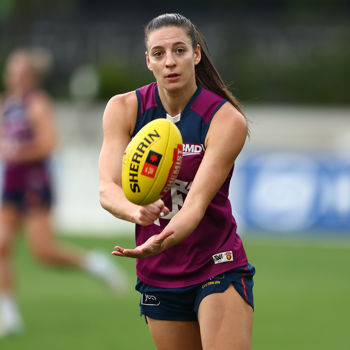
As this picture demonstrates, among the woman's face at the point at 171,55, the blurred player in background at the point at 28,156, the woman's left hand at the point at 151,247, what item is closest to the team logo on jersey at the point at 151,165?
the woman's left hand at the point at 151,247

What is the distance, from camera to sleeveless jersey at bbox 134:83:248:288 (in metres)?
4.64

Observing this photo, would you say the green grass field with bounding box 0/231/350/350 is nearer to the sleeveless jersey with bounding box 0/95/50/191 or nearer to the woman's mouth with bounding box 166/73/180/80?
the sleeveless jersey with bounding box 0/95/50/191

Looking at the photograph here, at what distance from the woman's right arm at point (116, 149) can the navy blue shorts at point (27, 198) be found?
4.56 m

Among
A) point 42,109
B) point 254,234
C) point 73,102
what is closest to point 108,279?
point 42,109

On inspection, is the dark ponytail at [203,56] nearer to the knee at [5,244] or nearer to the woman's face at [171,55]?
the woman's face at [171,55]

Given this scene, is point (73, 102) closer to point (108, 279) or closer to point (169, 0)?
point (169, 0)

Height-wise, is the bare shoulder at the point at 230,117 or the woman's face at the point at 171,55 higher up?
the woman's face at the point at 171,55

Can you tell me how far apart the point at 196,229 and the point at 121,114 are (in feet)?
2.31

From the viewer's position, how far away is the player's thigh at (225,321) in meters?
4.56

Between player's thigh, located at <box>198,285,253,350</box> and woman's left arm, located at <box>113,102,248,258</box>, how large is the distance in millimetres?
464

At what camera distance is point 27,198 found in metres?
9.15

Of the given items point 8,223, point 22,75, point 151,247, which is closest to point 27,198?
point 8,223

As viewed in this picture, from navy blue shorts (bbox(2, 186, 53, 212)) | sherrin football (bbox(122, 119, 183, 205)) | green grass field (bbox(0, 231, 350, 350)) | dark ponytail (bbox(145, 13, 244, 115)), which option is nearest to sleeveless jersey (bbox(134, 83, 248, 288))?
dark ponytail (bbox(145, 13, 244, 115))

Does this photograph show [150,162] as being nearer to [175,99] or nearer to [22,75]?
[175,99]
